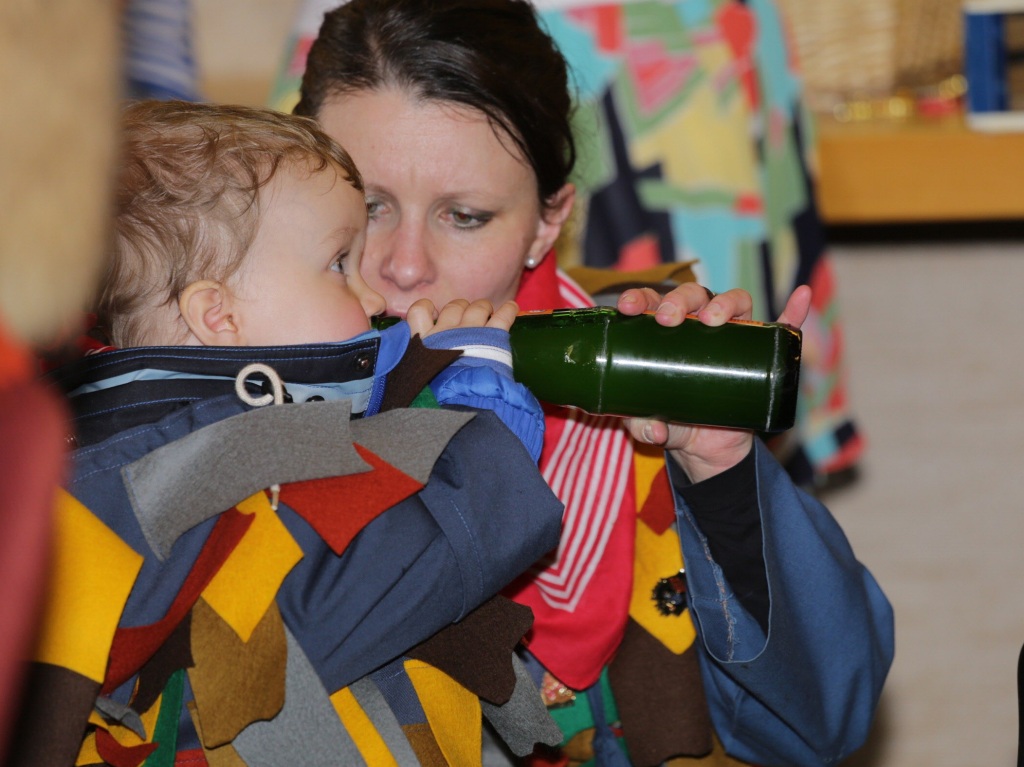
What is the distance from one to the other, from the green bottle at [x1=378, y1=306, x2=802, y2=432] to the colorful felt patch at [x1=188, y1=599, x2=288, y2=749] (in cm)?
24

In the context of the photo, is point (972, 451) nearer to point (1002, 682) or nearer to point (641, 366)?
point (1002, 682)

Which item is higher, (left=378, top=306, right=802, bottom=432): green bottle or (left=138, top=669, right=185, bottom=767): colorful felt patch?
(left=378, top=306, right=802, bottom=432): green bottle

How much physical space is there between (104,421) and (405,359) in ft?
0.62

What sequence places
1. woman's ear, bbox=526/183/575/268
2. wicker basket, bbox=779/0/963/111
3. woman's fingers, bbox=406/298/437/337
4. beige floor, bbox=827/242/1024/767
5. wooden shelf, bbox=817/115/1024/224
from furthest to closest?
wicker basket, bbox=779/0/963/111
wooden shelf, bbox=817/115/1024/224
beige floor, bbox=827/242/1024/767
woman's ear, bbox=526/183/575/268
woman's fingers, bbox=406/298/437/337

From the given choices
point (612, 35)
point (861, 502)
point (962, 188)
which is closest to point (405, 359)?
point (612, 35)

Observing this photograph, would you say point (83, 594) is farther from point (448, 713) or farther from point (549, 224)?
point (549, 224)

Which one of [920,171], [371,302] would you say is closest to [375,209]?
[371,302]

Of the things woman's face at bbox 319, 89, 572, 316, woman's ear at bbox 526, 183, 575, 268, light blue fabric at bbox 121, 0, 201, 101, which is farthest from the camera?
light blue fabric at bbox 121, 0, 201, 101

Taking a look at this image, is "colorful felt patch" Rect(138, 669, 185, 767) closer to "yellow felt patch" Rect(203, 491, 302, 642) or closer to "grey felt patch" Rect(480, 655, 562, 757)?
"yellow felt patch" Rect(203, 491, 302, 642)

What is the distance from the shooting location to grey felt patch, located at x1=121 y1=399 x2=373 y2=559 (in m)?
0.70

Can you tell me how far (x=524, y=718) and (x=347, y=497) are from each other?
19 centimetres

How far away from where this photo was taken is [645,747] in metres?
0.94

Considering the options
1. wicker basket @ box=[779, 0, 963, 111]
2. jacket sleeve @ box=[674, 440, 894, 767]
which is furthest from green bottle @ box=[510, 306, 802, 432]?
wicker basket @ box=[779, 0, 963, 111]

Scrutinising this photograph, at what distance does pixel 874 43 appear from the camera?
2.78 m
